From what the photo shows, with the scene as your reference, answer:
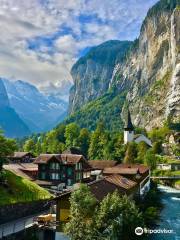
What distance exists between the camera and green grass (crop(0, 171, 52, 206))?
55109 mm

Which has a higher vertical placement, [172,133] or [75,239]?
[172,133]

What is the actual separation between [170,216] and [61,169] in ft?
90.7

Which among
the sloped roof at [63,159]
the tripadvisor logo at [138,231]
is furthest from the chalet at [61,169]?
the tripadvisor logo at [138,231]

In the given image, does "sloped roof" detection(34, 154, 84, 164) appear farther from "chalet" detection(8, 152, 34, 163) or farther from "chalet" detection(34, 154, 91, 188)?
"chalet" detection(8, 152, 34, 163)

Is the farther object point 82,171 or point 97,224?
point 82,171

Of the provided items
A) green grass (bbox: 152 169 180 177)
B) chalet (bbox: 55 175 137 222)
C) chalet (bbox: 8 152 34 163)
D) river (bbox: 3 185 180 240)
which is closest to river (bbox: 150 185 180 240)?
river (bbox: 3 185 180 240)

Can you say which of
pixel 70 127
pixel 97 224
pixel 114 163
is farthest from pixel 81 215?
pixel 70 127

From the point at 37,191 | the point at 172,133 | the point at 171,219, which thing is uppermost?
the point at 172,133

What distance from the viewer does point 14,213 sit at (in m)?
52.4

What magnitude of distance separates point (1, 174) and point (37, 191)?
763 cm

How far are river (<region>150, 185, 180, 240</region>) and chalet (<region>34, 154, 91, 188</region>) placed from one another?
722 inches

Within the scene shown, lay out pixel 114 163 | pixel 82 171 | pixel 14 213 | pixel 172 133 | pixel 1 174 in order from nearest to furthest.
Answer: pixel 14 213 → pixel 1 174 → pixel 82 171 → pixel 114 163 → pixel 172 133

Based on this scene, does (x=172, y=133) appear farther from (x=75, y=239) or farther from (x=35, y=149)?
(x=75, y=239)

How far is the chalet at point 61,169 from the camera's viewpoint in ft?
292
